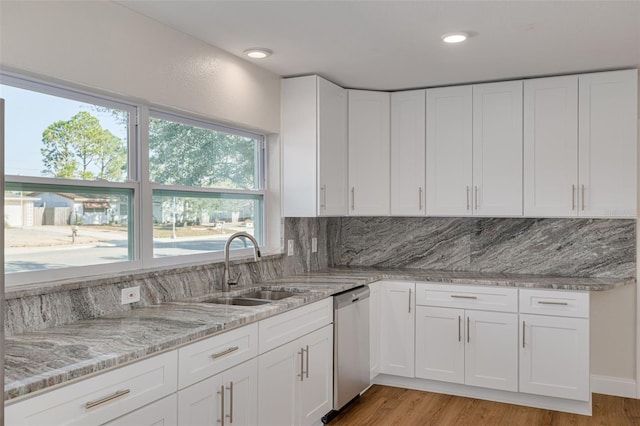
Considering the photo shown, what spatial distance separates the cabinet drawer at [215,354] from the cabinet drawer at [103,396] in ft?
0.19

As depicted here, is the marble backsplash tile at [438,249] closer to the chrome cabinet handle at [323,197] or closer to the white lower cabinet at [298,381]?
the chrome cabinet handle at [323,197]

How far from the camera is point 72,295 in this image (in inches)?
91.4

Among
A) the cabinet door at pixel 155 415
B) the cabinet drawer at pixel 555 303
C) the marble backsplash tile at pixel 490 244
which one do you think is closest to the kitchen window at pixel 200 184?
the cabinet door at pixel 155 415

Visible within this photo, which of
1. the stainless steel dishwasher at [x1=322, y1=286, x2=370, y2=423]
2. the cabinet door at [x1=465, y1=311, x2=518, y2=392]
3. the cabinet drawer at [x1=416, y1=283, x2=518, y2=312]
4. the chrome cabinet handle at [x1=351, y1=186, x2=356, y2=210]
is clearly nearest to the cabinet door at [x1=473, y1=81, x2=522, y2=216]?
the cabinet drawer at [x1=416, y1=283, x2=518, y2=312]

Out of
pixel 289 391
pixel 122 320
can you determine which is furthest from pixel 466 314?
pixel 122 320

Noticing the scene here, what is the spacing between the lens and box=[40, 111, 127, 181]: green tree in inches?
91.9

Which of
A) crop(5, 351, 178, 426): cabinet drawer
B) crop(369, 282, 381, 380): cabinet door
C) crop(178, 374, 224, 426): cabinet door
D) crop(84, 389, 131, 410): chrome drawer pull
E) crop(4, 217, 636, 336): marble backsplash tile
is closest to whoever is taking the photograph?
crop(5, 351, 178, 426): cabinet drawer

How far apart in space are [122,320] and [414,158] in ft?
8.89

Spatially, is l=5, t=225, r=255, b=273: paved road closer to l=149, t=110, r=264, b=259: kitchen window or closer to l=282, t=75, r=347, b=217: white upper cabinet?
l=149, t=110, r=264, b=259: kitchen window

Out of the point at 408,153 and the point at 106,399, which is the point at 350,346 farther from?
the point at 106,399

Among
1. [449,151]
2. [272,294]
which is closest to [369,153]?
[449,151]

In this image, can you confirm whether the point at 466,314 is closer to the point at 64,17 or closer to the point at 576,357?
the point at 576,357

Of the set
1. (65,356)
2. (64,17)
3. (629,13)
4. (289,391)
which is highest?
(629,13)

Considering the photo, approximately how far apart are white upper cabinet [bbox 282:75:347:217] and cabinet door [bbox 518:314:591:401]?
168cm
